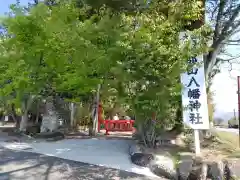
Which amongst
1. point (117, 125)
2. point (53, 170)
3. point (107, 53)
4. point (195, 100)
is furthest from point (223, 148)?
point (117, 125)

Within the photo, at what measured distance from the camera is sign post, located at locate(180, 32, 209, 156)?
7017 mm

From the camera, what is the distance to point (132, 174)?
5961mm

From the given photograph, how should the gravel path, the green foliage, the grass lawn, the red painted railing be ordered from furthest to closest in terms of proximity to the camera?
the red painted railing < the grass lawn < the green foliage < the gravel path

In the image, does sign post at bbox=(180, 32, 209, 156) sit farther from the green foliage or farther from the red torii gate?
the red torii gate

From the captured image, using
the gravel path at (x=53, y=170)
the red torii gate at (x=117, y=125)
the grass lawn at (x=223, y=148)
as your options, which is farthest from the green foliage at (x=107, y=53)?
the red torii gate at (x=117, y=125)

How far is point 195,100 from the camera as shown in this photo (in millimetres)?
7113

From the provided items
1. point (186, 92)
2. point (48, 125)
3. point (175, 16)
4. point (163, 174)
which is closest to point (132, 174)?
point (163, 174)

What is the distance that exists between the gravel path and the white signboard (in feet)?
7.31

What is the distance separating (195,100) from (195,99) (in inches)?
1.1

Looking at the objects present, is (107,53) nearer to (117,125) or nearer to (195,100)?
(195,100)

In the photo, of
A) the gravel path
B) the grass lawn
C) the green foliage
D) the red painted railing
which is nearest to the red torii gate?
the red painted railing

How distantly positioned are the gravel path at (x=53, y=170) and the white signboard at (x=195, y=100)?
223 centimetres

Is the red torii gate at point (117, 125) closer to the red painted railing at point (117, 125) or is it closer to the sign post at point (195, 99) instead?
the red painted railing at point (117, 125)

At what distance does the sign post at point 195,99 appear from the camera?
23.0ft
